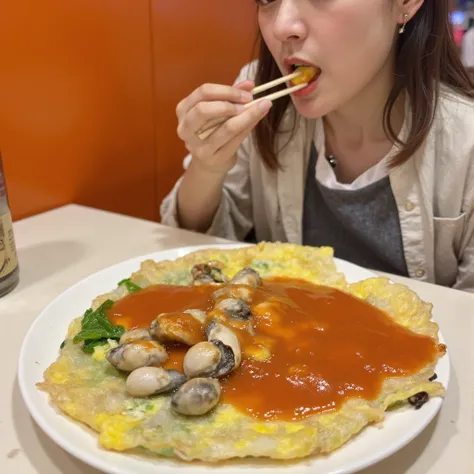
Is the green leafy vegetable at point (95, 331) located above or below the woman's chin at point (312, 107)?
below

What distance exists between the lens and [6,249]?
4.01 feet

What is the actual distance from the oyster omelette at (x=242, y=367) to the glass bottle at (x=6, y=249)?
0.29 meters

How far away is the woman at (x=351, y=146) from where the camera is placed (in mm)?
1332

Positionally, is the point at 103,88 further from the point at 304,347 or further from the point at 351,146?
the point at 304,347

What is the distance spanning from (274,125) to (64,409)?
3.99 ft

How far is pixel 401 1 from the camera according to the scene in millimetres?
1351

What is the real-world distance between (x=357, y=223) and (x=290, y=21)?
67 cm

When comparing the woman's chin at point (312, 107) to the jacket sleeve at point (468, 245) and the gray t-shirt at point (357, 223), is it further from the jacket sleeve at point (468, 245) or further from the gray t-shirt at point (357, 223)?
the jacket sleeve at point (468, 245)

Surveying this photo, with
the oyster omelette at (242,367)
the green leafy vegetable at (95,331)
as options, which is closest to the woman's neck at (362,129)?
the oyster omelette at (242,367)

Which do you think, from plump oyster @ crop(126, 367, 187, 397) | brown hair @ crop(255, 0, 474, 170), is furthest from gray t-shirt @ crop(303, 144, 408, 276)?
plump oyster @ crop(126, 367, 187, 397)

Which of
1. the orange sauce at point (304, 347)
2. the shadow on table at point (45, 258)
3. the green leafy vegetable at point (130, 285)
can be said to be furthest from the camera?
the shadow on table at point (45, 258)

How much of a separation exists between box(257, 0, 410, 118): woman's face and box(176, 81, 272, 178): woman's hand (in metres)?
0.15

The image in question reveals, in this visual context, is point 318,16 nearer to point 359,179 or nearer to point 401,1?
point 401,1

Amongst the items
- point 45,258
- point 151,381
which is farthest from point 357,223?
point 151,381
